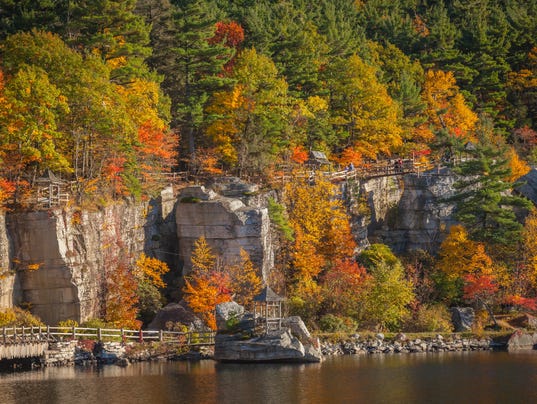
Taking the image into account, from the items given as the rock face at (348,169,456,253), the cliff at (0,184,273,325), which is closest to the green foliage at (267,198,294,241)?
the cliff at (0,184,273,325)

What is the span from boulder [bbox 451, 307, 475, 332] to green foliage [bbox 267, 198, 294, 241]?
10.8m

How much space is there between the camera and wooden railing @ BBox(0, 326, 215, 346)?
59625 millimetres

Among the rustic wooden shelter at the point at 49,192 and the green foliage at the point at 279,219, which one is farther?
the green foliage at the point at 279,219

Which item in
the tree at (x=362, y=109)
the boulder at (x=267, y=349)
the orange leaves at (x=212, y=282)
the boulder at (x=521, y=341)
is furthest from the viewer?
the tree at (x=362, y=109)

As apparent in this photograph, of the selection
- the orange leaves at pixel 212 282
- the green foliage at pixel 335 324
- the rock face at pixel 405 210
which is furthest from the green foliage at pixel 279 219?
the rock face at pixel 405 210

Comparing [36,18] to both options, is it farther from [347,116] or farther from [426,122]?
[426,122]

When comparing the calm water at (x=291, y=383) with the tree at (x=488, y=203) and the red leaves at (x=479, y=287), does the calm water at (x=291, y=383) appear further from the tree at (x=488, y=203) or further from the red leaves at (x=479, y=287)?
the tree at (x=488, y=203)

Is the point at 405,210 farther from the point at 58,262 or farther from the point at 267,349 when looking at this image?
the point at 58,262

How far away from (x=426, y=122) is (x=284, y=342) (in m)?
41.1

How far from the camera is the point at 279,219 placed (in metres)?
73.4

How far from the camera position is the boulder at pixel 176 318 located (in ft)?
216

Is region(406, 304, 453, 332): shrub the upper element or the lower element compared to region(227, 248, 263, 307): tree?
lower

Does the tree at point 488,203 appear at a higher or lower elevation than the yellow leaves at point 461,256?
higher

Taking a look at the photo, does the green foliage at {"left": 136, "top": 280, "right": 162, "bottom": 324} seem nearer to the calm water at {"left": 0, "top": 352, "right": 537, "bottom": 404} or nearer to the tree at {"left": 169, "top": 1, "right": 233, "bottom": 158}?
the calm water at {"left": 0, "top": 352, "right": 537, "bottom": 404}
